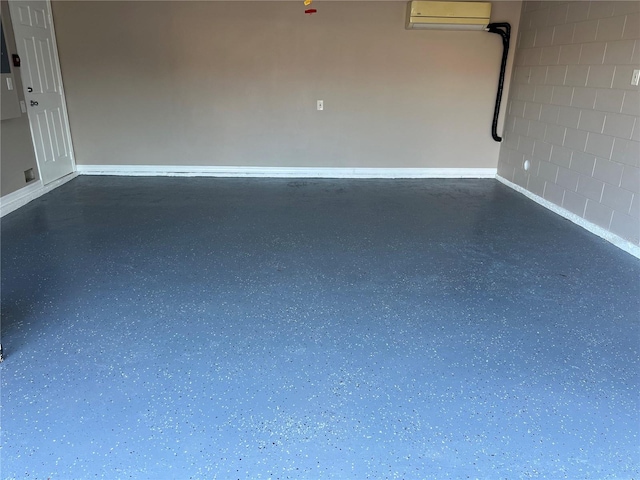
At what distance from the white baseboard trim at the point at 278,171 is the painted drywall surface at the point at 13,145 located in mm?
1136

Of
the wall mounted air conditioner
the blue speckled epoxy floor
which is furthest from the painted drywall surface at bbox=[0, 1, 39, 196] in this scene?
the wall mounted air conditioner

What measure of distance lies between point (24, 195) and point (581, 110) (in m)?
5.52

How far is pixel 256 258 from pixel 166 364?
131 centimetres

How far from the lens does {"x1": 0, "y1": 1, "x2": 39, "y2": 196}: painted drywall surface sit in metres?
4.12

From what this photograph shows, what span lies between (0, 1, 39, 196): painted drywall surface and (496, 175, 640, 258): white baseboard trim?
5427 millimetres

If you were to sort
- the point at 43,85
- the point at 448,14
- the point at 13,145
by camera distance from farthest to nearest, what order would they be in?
the point at 448,14 < the point at 43,85 < the point at 13,145

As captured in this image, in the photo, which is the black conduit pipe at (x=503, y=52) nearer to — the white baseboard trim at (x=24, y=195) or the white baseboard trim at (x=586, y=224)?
the white baseboard trim at (x=586, y=224)

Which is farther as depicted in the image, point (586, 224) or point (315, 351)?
point (586, 224)

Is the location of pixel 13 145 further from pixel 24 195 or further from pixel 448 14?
pixel 448 14

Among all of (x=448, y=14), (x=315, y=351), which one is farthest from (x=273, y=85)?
(x=315, y=351)

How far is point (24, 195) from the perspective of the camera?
4.43 m

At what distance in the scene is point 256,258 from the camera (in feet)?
10.7

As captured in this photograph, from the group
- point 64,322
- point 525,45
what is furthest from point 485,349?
point 525,45

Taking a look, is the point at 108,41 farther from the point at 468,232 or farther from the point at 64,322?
the point at 468,232
